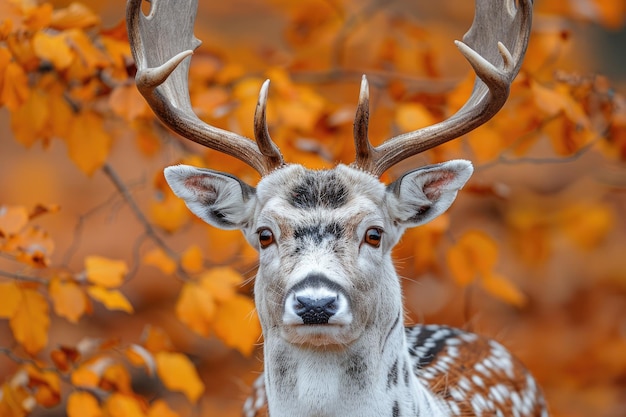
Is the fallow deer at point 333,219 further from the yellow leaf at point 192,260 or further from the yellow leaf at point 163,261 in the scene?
the yellow leaf at point 163,261

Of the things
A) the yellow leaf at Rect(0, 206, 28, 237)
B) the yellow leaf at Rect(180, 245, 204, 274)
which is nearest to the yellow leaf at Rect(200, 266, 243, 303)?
the yellow leaf at Rect(180, 245, 204, 274)

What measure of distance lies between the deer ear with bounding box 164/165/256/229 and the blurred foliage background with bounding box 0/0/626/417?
73 cm

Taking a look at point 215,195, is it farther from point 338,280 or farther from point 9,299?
point 9,299

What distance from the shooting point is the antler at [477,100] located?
3846 mm

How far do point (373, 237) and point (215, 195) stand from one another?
685 mm

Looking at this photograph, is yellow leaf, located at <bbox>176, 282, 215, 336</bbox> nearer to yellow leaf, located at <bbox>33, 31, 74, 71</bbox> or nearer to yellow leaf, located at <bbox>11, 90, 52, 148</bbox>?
yellow leaf, located at <bbox>11, 90, 52, 148</bbox>

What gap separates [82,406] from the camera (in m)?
4.74

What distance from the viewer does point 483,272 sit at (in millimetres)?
5848

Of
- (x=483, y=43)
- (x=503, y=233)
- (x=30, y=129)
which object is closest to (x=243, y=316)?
(x=30, y=129)

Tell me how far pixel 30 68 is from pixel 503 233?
6344 millimetres

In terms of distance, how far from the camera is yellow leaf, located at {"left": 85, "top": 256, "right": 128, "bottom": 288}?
4.75 metres

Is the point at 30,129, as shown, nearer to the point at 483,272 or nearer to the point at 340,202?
the point at 340,202

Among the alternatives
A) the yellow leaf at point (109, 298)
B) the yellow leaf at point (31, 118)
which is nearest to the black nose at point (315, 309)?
the yellow leaf at point (109, 298)

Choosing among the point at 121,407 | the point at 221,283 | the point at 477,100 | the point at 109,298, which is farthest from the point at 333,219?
the point at 121,407
